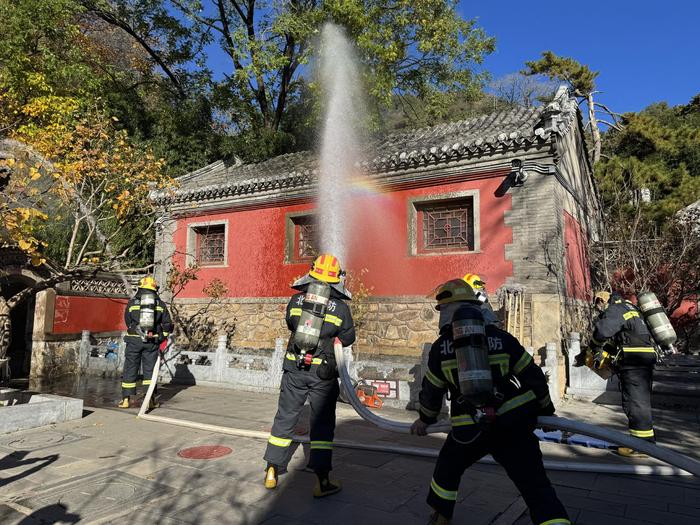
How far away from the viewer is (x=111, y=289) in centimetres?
1345

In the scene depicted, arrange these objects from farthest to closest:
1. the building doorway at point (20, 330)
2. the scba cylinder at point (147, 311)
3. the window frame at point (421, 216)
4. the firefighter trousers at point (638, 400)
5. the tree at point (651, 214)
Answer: the tree at point (651, 214), the building doorway at point (20, 330), the window frame at point (421, 216), the scba cylinder at point (147, 311), the firefighter trousers at point (638, 400)

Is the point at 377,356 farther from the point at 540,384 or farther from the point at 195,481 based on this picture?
the point at 540,384

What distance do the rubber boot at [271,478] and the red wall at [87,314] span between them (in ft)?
34.2

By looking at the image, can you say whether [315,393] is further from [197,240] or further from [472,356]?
[197,240]

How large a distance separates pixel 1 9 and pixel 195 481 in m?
16.7

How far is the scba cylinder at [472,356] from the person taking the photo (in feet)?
8.78

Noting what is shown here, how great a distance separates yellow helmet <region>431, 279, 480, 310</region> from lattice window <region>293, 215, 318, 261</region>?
29.6 feet

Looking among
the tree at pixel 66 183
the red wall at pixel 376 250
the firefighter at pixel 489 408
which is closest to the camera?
the firefighter at pixel 489 408

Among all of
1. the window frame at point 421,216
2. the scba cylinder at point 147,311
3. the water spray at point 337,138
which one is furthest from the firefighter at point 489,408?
the water spray at point 337,138

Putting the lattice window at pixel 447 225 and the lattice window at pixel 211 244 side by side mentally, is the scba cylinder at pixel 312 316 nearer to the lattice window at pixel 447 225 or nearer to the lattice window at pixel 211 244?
the lattice window at pixel 447 225

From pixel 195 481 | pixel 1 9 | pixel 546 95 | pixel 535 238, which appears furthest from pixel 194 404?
pixel 546 95

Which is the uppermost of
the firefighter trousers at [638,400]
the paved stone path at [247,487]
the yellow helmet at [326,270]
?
the yellow helmet at [326,270]

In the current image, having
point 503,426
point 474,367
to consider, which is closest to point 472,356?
point 474,367

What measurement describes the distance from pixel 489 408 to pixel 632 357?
3413 mm
